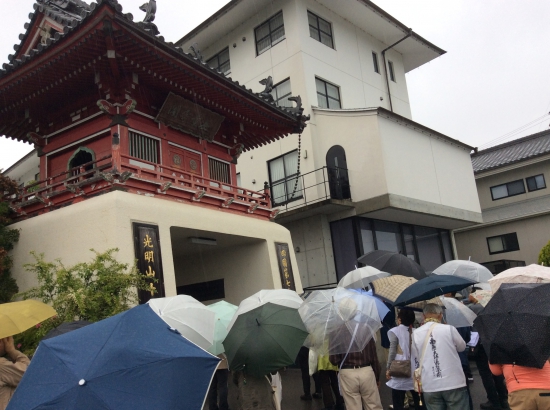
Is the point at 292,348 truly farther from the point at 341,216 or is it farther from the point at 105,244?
the point at 341,216

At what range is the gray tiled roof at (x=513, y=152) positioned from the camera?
82.1 feet

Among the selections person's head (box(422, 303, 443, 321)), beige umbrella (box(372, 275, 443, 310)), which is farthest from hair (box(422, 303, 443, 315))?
beige umbrella (box(372, 275, 443, 310))

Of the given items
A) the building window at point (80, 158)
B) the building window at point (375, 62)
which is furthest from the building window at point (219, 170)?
the building window at point (375, 62)

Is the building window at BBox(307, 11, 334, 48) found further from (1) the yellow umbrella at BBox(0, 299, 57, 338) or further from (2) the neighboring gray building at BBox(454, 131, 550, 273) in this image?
(1) the yellow umbrella at BBox(0, 299, 57, 338)

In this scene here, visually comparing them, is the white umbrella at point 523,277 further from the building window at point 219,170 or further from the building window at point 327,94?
the building window at point 327,94

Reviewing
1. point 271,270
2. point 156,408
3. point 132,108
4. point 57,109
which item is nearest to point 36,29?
point 57,109

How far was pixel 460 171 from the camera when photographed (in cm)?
2159

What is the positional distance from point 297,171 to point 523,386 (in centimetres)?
1474

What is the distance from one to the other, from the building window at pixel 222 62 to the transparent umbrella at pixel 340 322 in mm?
17767

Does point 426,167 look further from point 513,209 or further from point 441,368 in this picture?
point 441,368

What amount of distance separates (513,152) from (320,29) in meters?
14.5

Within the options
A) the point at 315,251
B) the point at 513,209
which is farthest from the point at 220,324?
the point at 513,209

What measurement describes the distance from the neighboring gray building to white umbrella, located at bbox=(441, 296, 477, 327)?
54.3ft

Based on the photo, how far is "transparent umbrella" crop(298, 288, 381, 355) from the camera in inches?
244
